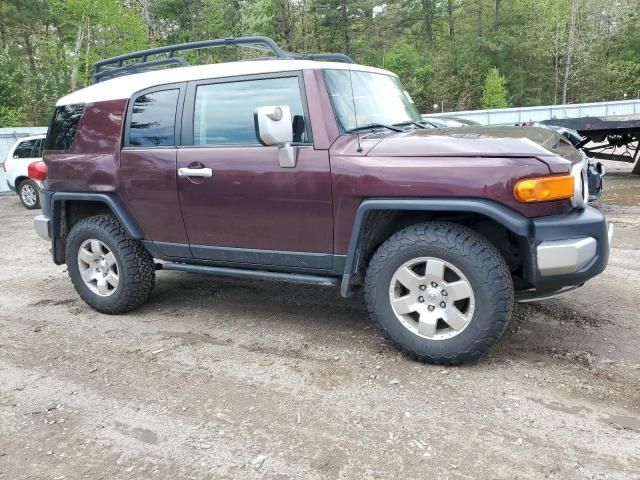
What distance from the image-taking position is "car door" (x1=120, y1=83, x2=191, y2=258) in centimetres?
417

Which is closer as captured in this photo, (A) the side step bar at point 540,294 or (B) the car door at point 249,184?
(A) the side step bar at point 540,294

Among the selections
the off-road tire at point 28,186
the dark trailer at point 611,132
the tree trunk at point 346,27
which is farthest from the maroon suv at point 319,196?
the tree trunk at point 346,27

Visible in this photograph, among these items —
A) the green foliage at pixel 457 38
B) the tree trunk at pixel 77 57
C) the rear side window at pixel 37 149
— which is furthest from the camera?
the green foliage at pixel 457 38

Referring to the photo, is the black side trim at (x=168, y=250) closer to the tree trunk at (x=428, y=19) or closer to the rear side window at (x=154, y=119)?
the rear side window at (x=154, y=119)

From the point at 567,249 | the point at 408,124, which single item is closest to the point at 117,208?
the point at 408,124

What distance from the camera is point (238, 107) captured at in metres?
3.96

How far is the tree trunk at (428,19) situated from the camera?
5016 cm

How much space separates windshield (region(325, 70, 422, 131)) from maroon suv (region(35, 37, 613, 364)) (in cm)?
2

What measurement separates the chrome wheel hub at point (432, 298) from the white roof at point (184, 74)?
1.57 metres

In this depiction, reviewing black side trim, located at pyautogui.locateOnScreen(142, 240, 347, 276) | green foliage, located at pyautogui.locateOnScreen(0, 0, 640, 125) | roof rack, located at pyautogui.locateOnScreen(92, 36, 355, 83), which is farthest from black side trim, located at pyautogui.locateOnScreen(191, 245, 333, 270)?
green foliage, located at pyautogui.locateOnScreen(0, 0, 640, 125)

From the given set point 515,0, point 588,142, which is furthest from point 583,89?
point 588,142

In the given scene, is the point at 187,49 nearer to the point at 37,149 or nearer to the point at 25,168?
the point at 25,168

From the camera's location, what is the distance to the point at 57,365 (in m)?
3.78

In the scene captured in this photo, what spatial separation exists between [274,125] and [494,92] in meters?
43.3
